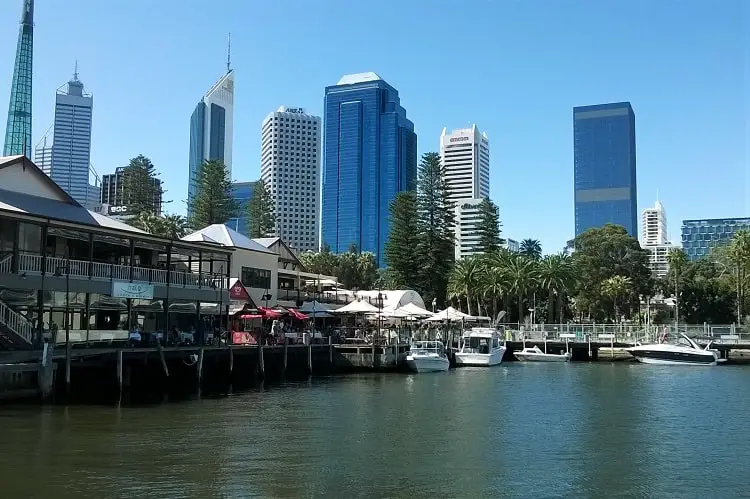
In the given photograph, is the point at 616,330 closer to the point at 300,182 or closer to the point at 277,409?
the point at 277,409

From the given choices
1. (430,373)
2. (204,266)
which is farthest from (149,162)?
(430,373)

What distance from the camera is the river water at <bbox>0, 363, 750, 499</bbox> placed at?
1659 cm

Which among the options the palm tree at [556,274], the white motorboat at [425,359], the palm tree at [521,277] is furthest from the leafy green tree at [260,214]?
the white motorboat at [425,359]

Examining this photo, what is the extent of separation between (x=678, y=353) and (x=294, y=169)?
13894 cm

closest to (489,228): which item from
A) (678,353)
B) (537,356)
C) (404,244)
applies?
(404,244)

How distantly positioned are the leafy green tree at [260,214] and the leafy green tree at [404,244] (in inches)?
592

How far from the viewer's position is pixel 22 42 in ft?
530

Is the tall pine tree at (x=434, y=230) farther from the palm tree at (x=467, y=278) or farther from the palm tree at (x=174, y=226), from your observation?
the palm tree at (x=174, y=226)

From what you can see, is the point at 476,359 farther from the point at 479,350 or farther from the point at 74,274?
the point at 74,274

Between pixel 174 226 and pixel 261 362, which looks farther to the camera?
pixel 174 226

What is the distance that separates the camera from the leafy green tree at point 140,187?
80312 mm

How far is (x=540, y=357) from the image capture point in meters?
63.6

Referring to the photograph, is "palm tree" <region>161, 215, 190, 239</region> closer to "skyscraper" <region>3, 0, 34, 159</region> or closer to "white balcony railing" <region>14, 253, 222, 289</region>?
"white balcony railing" <region>14, 253, 222, 289</region>

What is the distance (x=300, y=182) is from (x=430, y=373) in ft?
462
